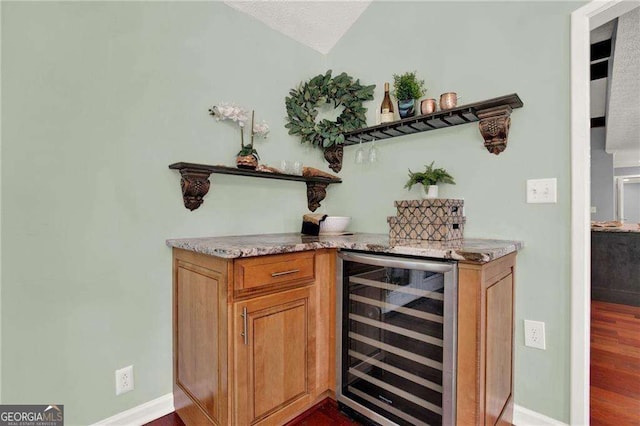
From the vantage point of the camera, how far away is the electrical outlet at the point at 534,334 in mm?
1503

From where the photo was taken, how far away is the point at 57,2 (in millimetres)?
1370

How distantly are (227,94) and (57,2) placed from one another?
86 centimetres

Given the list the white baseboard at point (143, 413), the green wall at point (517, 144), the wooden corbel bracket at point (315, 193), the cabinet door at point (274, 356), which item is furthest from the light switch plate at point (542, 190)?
the white baseboard at point (143, 413)

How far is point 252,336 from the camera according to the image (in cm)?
132

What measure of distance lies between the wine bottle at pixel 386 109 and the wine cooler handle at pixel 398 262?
3.19 ft

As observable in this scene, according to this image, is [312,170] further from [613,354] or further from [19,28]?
[613,354]

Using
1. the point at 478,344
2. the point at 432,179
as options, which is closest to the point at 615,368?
the point at 478,344

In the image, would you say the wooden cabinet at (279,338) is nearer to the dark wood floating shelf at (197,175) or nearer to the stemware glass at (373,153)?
the dark wood floating shelf at (197,175)

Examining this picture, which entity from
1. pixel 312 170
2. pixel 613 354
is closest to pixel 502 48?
pixel 312 170

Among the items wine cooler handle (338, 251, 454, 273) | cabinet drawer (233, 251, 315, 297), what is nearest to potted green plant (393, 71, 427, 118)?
wine cooler handle (338, 251, 454, 273)

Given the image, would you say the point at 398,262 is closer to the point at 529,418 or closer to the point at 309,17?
the point at 529,418

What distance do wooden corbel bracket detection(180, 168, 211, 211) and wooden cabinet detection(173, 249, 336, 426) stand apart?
0.31 m

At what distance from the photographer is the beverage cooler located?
4.09ft

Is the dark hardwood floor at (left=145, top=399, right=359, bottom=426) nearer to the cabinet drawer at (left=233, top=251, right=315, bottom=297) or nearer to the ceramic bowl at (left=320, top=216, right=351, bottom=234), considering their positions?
the cabinet drawer at (left=233, top=251, right=315, bottom=297)
